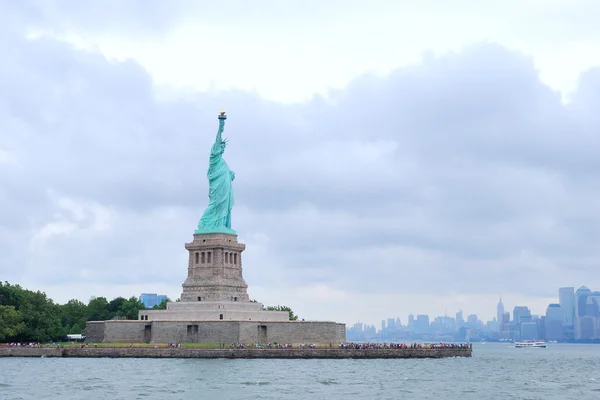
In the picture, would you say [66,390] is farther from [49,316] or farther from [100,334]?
[49,316]

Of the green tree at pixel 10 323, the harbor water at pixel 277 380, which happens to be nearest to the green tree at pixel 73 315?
the green tree at pixel 10 323

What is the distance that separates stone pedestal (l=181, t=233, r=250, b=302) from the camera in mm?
99500

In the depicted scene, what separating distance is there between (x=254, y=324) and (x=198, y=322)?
544 centimetres

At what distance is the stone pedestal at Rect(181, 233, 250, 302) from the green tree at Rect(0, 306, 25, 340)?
1753 cm

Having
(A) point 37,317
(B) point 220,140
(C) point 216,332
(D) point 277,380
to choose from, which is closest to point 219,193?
(B) point 220,140

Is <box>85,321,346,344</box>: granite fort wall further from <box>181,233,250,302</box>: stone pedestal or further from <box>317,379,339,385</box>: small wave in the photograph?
<box>317,379,339,385</box>: small wave

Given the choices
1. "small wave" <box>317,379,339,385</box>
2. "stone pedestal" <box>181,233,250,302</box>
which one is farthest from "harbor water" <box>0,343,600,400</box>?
"stone pedestal" <box>181,233,250,302</box>

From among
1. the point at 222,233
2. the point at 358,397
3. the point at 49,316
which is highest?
the point at 222,233

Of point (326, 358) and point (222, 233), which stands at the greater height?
point (222, 233)

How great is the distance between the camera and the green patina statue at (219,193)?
339 feet

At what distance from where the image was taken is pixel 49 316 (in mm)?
107812

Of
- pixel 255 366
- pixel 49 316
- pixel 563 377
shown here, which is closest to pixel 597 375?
pixel 563 377

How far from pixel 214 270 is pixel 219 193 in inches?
357

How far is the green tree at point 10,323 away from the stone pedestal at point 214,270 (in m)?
17.5
